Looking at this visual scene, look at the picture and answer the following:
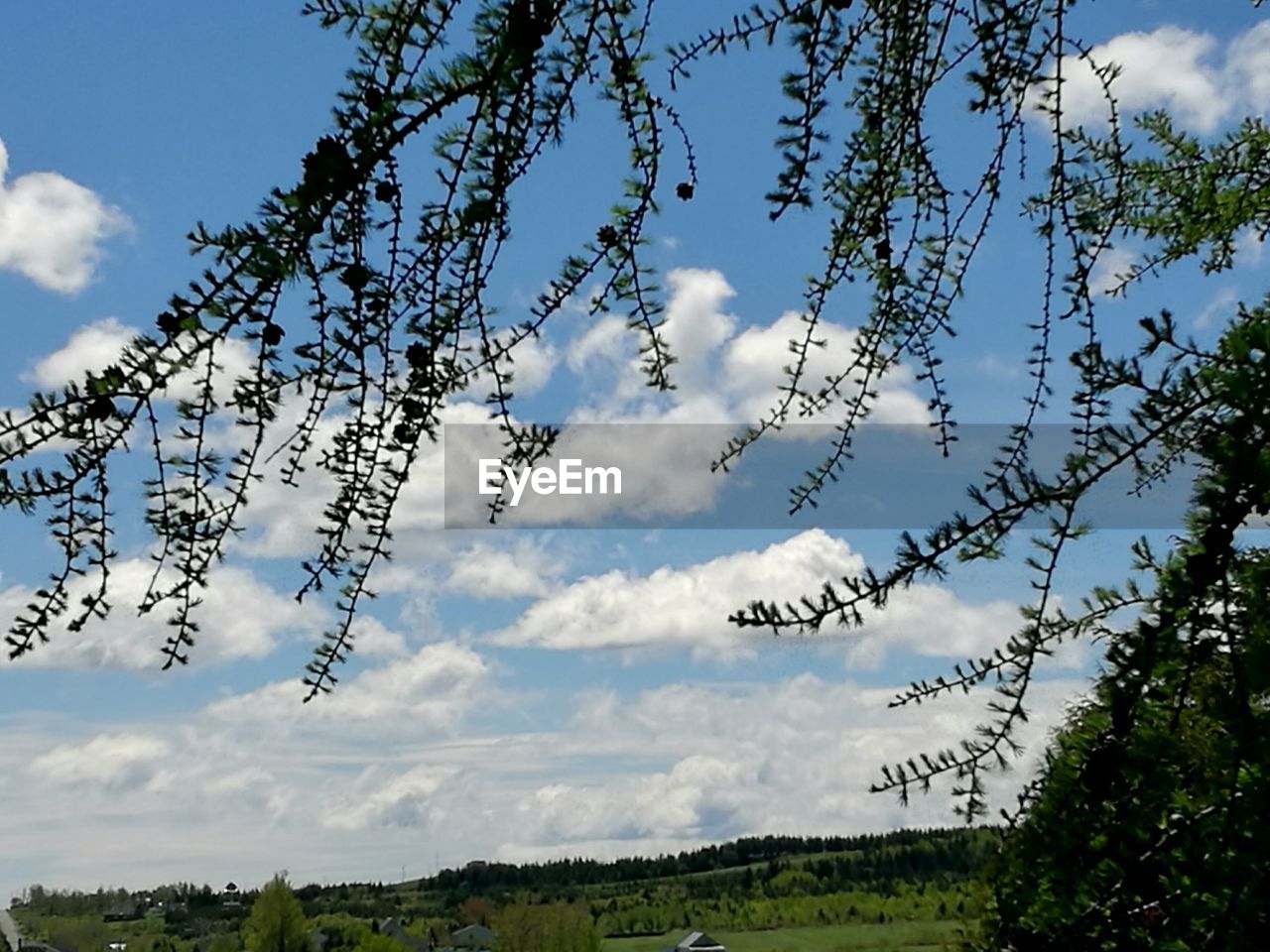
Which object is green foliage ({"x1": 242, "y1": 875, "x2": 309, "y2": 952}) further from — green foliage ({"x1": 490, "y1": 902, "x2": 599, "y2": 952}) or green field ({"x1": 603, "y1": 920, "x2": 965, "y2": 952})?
green field ({"x1": 603, "y1": 920, "x2": 965, "y2": 952})

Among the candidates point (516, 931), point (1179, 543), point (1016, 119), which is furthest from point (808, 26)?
point (516, 931)

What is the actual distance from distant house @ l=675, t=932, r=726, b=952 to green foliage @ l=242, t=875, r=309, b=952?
1363 cm

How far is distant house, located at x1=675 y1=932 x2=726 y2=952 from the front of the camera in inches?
1778

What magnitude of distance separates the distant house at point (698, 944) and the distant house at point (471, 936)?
→ 27.2ft

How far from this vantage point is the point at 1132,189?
135 inches

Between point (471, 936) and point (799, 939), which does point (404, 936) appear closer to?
point (471, 936)

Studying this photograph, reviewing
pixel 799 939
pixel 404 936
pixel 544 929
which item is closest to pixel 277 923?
pixel 544 929

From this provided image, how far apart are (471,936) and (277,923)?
1532cm

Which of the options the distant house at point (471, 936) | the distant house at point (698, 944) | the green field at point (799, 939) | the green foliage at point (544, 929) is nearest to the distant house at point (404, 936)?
the distant house at point (471, 936)

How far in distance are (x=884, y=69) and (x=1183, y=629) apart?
1.09 m

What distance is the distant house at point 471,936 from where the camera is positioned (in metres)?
51.7

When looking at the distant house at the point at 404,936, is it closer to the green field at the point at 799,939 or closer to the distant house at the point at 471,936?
the distant house at the point at 471,936

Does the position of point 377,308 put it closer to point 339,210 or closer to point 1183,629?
point 339,210

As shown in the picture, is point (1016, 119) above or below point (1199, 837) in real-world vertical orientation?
above
